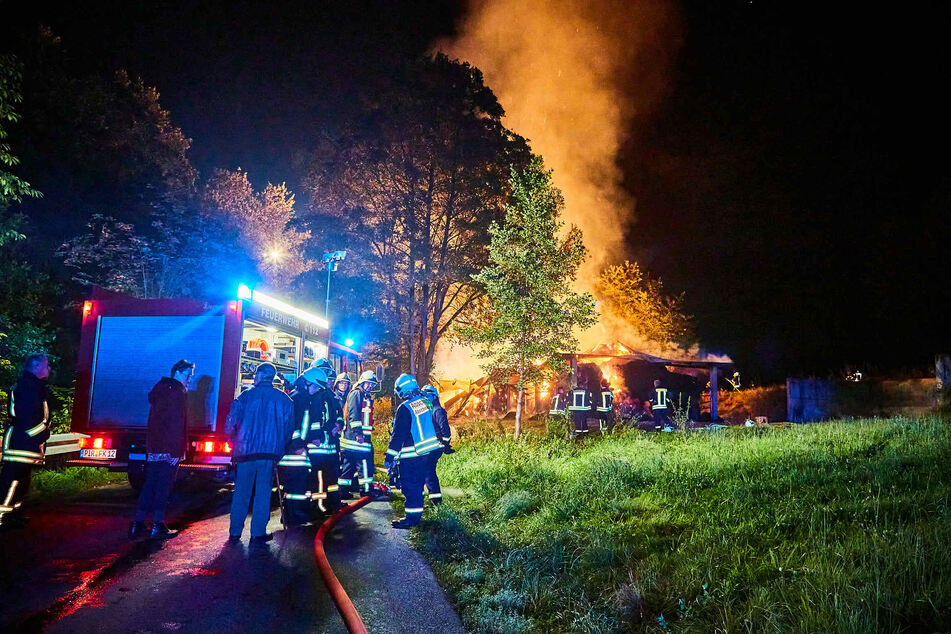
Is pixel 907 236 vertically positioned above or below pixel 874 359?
above

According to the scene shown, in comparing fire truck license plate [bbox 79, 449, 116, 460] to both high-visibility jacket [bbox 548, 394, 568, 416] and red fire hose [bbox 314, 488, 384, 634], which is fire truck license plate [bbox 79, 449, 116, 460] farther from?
high-visibility jacket [bbox 548, 394, 568, 416]

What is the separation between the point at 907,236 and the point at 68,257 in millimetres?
33006

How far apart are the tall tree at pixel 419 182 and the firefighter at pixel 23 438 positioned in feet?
49.9

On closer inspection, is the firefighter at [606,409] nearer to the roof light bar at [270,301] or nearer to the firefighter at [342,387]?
the firefighter at [342,387]

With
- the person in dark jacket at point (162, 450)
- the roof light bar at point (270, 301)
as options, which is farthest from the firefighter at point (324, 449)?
the roof light bar at point (270, 301)

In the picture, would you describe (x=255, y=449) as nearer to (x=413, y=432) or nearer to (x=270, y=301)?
(x=413, y=432)

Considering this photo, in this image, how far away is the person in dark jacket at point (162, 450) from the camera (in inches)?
241

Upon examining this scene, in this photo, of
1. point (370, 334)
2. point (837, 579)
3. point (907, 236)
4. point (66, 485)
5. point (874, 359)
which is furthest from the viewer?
point (874, 359)

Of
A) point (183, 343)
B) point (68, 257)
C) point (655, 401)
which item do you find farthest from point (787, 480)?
point (68, 257)

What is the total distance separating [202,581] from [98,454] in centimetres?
440

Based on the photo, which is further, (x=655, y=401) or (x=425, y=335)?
(x=425, y=335)

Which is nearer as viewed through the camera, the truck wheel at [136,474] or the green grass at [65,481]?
the truck wheel at [136,474]

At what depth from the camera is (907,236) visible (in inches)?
1047

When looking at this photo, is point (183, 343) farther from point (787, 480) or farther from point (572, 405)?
point (572, 405)
